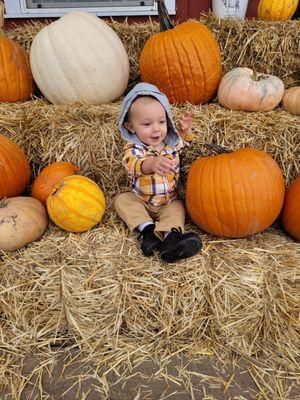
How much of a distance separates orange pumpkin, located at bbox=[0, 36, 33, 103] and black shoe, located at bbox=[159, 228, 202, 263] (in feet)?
6.35

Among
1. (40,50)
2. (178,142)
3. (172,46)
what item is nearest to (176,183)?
(178,142)

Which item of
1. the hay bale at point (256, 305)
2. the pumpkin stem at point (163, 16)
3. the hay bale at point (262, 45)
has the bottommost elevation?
the hay bale at point (256, 305)

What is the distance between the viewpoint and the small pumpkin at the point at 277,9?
3424 mm

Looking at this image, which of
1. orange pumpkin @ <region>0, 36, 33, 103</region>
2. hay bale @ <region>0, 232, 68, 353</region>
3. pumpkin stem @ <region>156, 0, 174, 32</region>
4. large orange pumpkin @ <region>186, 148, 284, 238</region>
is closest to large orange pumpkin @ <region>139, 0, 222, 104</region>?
pumpkin stem @ <region>156, 0, 174, 32</region>

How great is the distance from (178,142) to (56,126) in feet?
2.89

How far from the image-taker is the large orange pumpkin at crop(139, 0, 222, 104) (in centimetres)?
270

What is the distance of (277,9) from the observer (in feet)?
11.3

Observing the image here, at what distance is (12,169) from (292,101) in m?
1.97

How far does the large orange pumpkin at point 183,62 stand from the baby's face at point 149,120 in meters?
0.65

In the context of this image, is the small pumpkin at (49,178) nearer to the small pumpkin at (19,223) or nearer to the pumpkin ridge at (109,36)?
the small pumpkin at (19,223)

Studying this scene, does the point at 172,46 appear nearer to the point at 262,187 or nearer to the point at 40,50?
the point at 40,50

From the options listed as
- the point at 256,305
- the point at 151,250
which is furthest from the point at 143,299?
the point at 256,305

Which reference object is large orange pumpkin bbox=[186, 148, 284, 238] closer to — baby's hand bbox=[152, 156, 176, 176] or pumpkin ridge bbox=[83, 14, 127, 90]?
baby's hand bbox=[152, 156, 176, 176]

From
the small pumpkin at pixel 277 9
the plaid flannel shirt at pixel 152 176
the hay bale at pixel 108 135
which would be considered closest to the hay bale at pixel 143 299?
the plaid flannel shirt at pixel 152 176
